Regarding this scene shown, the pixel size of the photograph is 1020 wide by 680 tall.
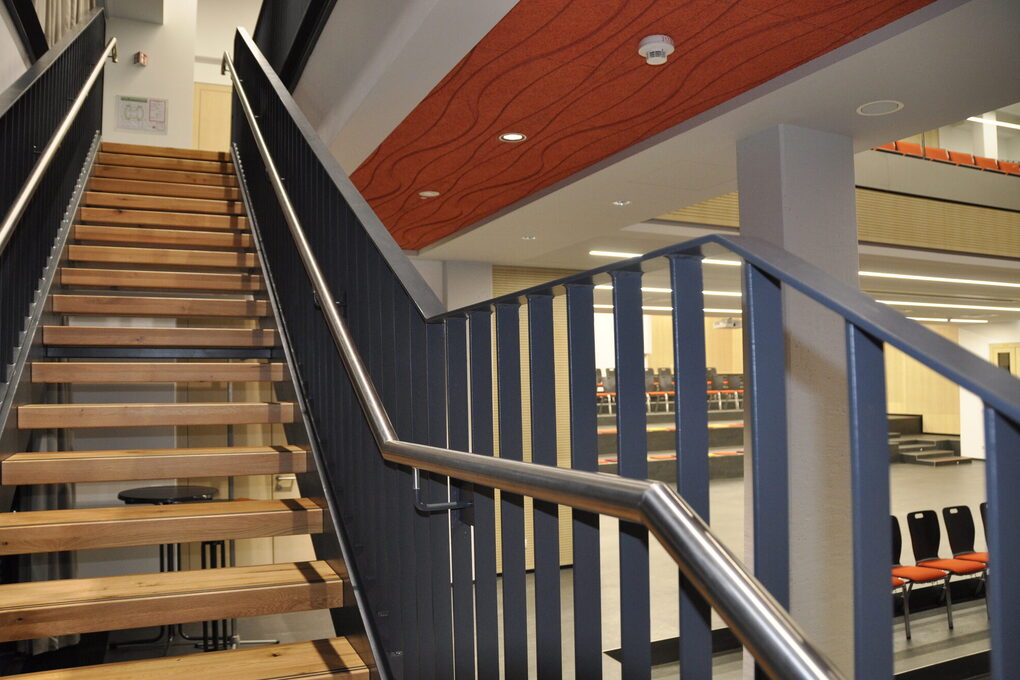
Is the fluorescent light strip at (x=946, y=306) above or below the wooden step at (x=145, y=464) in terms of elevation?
above

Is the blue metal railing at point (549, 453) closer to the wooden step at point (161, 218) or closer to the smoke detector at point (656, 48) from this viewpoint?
the smoke detector at point (656, 48)

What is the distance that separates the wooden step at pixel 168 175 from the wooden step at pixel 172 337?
2.17m

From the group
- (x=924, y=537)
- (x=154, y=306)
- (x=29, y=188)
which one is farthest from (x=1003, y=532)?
(x=924, y=537)

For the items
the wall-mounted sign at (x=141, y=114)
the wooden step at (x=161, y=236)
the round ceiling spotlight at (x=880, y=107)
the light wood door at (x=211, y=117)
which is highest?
the light wood door at (x=211, y=117)

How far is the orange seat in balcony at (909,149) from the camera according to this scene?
7464mm

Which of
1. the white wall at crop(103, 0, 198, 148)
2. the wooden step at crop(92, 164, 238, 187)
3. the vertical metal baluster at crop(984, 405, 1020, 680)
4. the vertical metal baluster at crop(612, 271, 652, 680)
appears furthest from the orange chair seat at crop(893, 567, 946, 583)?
the white wall at crop(103, 0, 198, 148)

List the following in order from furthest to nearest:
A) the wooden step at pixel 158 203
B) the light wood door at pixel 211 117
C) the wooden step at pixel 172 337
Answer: the light wood door at pixel 211 117, the wooden step at pixel 158 203, the wooden step at pixel 172 337

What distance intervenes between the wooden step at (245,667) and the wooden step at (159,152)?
16.1 ft

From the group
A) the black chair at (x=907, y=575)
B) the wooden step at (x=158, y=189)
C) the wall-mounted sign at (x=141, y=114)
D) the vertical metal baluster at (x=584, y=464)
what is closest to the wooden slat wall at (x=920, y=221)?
the black chair at (x=907, y=575)

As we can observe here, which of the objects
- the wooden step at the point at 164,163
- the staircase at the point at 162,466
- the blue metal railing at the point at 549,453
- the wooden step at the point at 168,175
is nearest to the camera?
the blue metal railing at the point at 549,453

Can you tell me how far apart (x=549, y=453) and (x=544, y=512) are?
118 mm

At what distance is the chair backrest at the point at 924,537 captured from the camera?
7.88m

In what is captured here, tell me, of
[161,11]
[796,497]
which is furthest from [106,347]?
[161,11]

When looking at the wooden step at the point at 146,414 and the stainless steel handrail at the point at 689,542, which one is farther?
the wooden step at the point at 146,414
